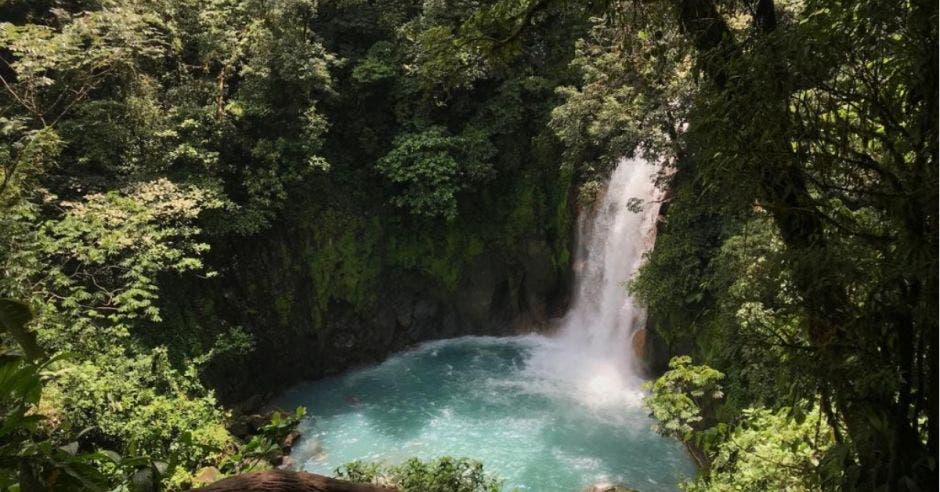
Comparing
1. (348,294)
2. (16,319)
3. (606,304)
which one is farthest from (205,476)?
(606,304)

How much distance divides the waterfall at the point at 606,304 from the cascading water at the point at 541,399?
1.1 inches

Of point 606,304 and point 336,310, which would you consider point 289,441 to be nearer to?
point 336,310

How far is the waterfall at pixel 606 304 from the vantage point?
11.0 metres

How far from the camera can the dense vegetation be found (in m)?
2.22

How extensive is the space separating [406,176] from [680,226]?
19.4 ft

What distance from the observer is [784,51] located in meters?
2.18

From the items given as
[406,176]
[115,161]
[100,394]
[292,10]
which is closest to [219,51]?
[292,10]

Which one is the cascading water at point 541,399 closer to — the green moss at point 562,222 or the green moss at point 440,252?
the green moss at point 562,222

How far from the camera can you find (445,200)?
39.5 feet

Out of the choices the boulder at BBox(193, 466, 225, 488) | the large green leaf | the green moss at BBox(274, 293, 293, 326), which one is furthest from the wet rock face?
the large green leaf

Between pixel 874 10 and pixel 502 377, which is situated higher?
pixel 874 10

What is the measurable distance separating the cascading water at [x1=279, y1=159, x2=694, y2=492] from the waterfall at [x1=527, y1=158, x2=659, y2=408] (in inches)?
1.1

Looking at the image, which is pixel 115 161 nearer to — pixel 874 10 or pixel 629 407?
A: pixel 629 407

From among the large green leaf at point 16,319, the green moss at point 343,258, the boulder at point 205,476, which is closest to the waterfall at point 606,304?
the green moss at point 343,258
